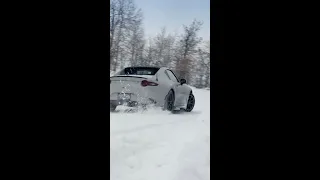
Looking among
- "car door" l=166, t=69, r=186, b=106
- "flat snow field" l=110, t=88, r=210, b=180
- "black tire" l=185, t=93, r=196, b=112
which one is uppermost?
"car door" l=166, t=69, r=186, b=106

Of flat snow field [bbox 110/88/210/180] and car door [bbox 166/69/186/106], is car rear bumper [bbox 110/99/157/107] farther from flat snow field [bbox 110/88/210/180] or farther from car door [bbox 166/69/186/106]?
car door [bbox 166/69/186/106]

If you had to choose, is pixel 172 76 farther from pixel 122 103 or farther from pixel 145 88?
pixel 122 103

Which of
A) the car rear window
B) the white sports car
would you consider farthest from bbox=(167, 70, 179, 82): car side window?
the car rear window

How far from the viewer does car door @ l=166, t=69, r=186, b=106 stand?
467cm

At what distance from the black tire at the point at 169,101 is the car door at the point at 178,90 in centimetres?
12

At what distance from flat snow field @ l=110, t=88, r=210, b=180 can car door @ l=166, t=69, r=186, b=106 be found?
218mm

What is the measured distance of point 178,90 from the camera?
15.6 ft
